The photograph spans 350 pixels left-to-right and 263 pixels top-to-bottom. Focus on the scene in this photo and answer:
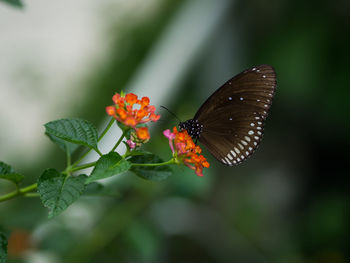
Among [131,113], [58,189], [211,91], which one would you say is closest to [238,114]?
[131,113]

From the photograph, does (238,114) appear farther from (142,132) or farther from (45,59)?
(45,59)

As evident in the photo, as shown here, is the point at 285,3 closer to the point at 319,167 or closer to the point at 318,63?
the point at 318,63

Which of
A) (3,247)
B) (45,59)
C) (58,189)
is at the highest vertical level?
(58,189)

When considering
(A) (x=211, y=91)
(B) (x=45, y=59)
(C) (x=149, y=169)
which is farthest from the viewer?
(B) (x=45, y=59)

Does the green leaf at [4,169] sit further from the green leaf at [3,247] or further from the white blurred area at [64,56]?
the white blurred area at [64,56]

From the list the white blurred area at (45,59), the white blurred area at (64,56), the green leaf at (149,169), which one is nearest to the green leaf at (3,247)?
the green leaf at (149,169)

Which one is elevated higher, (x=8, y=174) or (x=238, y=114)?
(x=238, y=114)

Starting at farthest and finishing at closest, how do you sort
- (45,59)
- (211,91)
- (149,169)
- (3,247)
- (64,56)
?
1. (64,56)
2. (45,59)
3. (211,91)
4. (149,169)
5. (3,247)

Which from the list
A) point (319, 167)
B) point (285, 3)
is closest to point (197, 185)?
point (319, 167)
